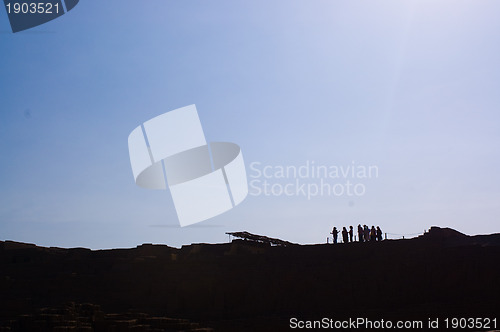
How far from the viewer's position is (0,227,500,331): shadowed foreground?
24.0m

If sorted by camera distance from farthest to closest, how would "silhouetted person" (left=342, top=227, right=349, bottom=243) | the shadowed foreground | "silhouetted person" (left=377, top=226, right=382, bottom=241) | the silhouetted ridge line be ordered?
1. the silhouetted ridge line
2. "silhouetted person" (left=377, top=226, right=382, bottom=241)
3. "silhouetted person" (left=342, top=227, right=349, bottom=243)
4. the shadowed foreground

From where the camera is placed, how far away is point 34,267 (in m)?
31.2

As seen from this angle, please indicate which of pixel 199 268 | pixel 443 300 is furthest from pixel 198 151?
pixel 443 300

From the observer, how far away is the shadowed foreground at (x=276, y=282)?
24016 millimetres

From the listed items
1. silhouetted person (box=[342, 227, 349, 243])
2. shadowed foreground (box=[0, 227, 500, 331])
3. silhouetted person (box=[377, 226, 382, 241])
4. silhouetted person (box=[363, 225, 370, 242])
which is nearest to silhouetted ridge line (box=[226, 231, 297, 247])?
Result: shadowed foreground (box=[0, 227, 500, 331])

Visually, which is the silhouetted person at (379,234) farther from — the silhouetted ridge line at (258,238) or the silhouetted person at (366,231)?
the silhouetted ridge line at (258,238)

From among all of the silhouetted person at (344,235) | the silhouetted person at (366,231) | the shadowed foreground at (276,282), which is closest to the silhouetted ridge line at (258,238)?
the shadowed foreground at (276,282)

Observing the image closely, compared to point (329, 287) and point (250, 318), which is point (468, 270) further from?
point (250, 318)

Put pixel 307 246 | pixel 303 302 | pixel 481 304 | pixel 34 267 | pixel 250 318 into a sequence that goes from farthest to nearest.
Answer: pixel 34 267
pixel 307 246
pixel 303 302
pixel 250 318
pixel 481 304

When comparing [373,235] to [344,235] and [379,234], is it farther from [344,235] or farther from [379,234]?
[344,235]

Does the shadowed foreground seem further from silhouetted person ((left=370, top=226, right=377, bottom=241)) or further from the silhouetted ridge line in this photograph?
silhouetted person ((left=370, top=226, right=377, bottom=241))

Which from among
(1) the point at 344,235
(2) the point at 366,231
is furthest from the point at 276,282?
(2) the point at 366,231

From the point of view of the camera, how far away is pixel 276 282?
2653cm

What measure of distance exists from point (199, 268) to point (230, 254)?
1747 mm
